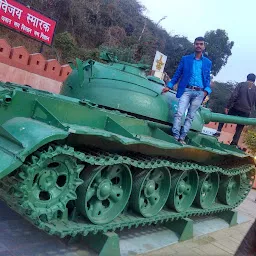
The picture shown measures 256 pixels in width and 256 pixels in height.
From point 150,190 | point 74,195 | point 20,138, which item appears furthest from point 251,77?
point 20,138

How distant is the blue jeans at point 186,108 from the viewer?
5.44 meters

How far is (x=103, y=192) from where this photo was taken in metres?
4.18

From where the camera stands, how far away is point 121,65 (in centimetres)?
577

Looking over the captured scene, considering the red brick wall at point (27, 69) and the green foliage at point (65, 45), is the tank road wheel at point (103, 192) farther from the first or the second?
the green foliage at point (65, 45)

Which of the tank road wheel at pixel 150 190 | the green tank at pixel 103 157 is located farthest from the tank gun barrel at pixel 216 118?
the tank road wheel at pixel 150 190

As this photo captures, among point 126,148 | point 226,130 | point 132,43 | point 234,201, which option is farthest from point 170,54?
point 126,148

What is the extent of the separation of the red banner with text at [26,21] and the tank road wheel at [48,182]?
31.5 ft

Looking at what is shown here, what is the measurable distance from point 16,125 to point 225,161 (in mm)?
4031

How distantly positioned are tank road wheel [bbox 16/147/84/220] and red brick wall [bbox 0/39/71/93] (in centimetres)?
816

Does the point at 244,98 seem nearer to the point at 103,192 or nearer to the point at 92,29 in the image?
the point at 103,192

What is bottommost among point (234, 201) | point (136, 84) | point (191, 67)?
point (234, 201)

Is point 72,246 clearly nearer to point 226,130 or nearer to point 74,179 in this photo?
point 74,179

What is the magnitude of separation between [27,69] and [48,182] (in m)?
8.78

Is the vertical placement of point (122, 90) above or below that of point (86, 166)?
above
